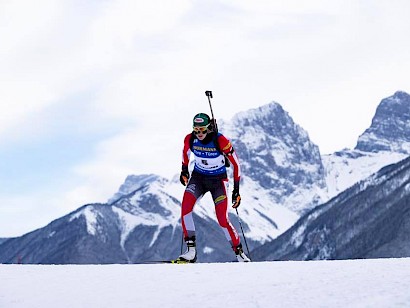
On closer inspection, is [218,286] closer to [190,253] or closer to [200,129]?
[190,253]

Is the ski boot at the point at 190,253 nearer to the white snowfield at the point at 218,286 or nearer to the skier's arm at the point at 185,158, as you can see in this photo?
the skier's arm at the point at 185,158

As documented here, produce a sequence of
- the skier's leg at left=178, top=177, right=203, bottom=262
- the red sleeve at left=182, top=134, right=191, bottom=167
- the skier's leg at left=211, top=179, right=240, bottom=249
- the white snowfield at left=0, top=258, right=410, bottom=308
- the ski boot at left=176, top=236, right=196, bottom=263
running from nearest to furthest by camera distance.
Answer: the white snowfield at left=0, top=258, right=410, bottom=308 → the ski boot at left=176, top=236, right=196, bottom=263 → the skier's leg at left=211, top=179, right=240, bottom=249 → the skier's leg at left=178, top=177, right=203, bottom=262 → the red sleeve at left=182, top=134, right=191, bottom=167

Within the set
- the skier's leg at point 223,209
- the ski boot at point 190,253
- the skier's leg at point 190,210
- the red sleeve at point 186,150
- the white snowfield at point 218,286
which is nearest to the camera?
the white snowfield at point 218,286

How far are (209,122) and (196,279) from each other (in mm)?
6043

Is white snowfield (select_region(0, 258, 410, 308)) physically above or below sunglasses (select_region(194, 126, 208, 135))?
below

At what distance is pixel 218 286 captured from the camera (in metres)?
Answer: 6.78

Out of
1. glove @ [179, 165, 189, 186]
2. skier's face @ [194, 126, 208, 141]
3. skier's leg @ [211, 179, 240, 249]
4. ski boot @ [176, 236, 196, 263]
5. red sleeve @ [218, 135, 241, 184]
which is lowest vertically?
ski boot @ [176, 236, 196, 263]

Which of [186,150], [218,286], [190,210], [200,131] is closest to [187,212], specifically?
[190,210]

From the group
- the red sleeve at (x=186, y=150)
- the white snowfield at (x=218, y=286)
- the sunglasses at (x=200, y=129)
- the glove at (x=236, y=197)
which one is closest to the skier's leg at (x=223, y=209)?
the glove at (x=236, y=197)

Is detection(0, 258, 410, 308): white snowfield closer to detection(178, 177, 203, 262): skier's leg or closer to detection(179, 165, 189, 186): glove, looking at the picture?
detection(178, 177, 203, 262): skier's leg

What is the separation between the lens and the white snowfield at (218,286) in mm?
5863

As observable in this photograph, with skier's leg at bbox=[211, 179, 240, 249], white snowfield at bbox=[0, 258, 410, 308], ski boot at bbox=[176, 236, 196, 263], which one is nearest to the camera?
white snowfield at bbox=[0, 258, 410, 308]

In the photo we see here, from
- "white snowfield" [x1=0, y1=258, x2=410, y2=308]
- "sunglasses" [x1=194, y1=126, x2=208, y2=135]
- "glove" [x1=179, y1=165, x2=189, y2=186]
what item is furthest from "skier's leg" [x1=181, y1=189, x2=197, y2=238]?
"white snowfield" [x1=0, y1=258, x2=410, y2=308]

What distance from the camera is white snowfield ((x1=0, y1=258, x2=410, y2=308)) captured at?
19.2 feet
